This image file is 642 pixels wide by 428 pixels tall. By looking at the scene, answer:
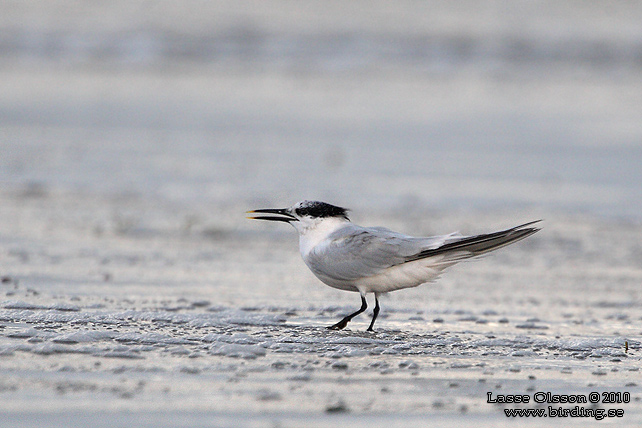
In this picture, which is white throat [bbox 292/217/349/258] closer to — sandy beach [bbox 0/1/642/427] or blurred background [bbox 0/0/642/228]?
sandy beach [bbox 0/1/642/427]

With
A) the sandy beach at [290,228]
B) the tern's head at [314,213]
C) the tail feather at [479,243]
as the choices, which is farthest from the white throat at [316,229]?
the tail feather at [479,243]

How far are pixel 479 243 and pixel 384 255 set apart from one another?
512mm

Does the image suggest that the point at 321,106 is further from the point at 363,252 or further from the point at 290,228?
the point at 363,252

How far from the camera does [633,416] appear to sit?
3.73 metres

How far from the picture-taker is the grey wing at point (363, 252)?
527 centimetres

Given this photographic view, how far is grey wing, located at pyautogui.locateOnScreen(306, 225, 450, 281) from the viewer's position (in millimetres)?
5273

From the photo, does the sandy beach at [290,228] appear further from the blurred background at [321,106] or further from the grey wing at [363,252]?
the grey wing at [363,252]

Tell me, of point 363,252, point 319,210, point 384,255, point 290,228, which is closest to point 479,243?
point 384,255

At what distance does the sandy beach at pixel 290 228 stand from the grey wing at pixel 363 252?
313 mm

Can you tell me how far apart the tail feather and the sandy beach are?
410 millimetres

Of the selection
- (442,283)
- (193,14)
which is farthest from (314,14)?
(442,283)

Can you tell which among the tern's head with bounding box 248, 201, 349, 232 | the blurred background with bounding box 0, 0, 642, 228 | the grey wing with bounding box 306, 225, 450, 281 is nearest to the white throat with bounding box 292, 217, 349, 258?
the tern's head with bounding box 248, 201, 349, 232

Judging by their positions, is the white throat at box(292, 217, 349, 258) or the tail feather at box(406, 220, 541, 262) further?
the white throat at box(292, 217, 349, 258)

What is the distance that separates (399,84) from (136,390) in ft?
47.1
